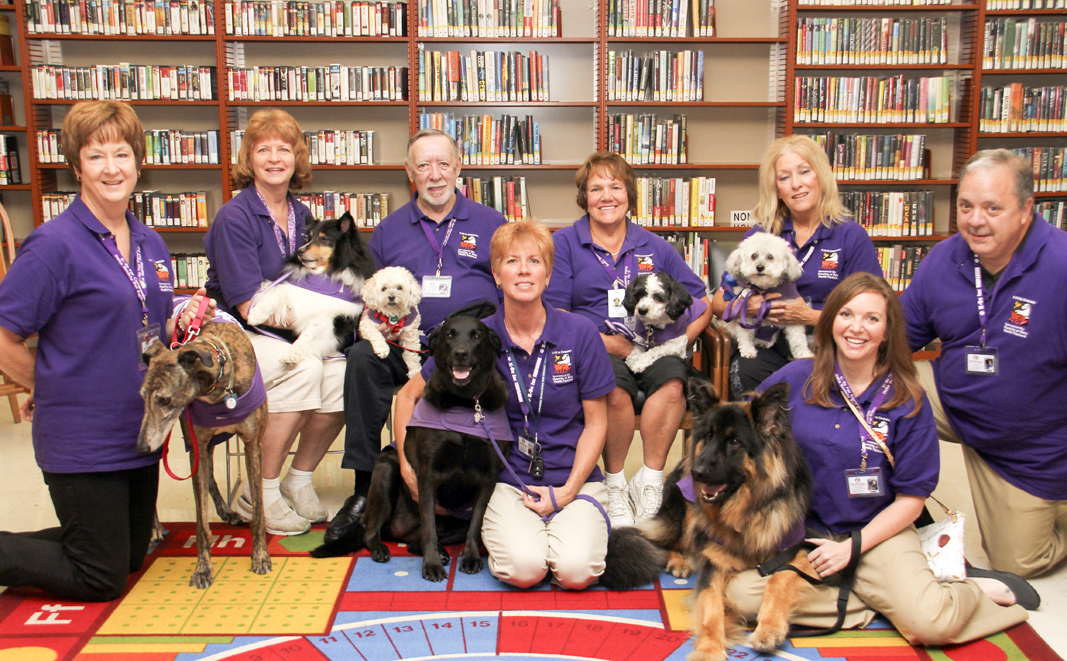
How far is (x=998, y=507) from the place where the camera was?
2654 millimetres

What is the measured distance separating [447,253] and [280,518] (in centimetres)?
126

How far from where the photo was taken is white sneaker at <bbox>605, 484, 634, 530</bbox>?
116 inches

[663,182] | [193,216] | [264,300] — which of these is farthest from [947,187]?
[193,216]

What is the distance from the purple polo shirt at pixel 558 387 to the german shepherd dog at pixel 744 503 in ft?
1.66

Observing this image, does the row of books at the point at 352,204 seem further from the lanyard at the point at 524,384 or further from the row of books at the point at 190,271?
the lanyard at the point at 524,384

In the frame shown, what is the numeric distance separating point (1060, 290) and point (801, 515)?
3.91 feet

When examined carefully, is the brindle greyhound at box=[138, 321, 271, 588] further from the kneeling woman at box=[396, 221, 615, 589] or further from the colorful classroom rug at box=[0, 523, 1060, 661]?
the kneeling woman at box=[396, 221, 615, 589]

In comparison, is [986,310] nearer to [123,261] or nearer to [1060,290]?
[1060,290]

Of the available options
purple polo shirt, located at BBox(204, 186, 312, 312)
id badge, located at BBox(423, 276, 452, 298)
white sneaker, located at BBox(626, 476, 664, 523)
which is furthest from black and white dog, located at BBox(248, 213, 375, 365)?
white sneaker, located at BBox(626, 476, 664, 523)

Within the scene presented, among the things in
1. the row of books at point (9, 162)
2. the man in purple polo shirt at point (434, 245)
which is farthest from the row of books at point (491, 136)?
the row of books at point (9, 162)

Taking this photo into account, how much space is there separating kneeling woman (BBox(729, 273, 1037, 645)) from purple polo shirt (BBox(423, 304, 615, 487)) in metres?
0.71

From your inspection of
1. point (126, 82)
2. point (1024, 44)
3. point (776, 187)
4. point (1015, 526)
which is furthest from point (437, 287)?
point (1024, 44)

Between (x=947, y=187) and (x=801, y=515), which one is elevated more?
(x=947, y=187)

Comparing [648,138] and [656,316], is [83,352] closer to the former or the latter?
[656,316]
